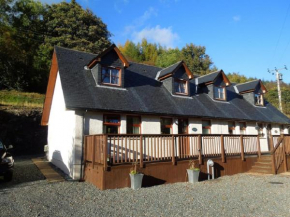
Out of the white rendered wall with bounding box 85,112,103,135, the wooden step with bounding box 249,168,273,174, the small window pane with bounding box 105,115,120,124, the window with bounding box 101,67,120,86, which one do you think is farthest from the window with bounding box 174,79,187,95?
the white rendered wall with bounding box 85,112,103,135

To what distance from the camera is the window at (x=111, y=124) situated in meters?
11.2

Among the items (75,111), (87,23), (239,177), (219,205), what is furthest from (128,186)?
(87,23)

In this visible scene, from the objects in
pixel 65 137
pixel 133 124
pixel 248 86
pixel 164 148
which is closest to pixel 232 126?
pixel 248 86

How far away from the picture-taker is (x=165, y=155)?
397 inches

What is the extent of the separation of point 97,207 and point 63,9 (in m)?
41.6

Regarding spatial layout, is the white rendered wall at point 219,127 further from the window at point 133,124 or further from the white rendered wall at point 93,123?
the white rendered wall at point 93,123

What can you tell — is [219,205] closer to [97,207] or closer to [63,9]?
[97,207]

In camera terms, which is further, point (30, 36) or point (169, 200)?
point (30, 36)

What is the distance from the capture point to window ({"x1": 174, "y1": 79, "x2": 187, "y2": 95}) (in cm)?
1584

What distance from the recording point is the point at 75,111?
10.2m

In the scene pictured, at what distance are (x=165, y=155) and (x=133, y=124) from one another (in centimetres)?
283

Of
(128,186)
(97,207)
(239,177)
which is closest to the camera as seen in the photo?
(97,207)

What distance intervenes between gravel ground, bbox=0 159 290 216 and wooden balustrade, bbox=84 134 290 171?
1256mm

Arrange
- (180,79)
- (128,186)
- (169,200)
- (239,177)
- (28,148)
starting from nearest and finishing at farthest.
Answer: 1. (169,200)
2. (128,186)
3. (239,177)
4. (180,79)
5. (28,148)
